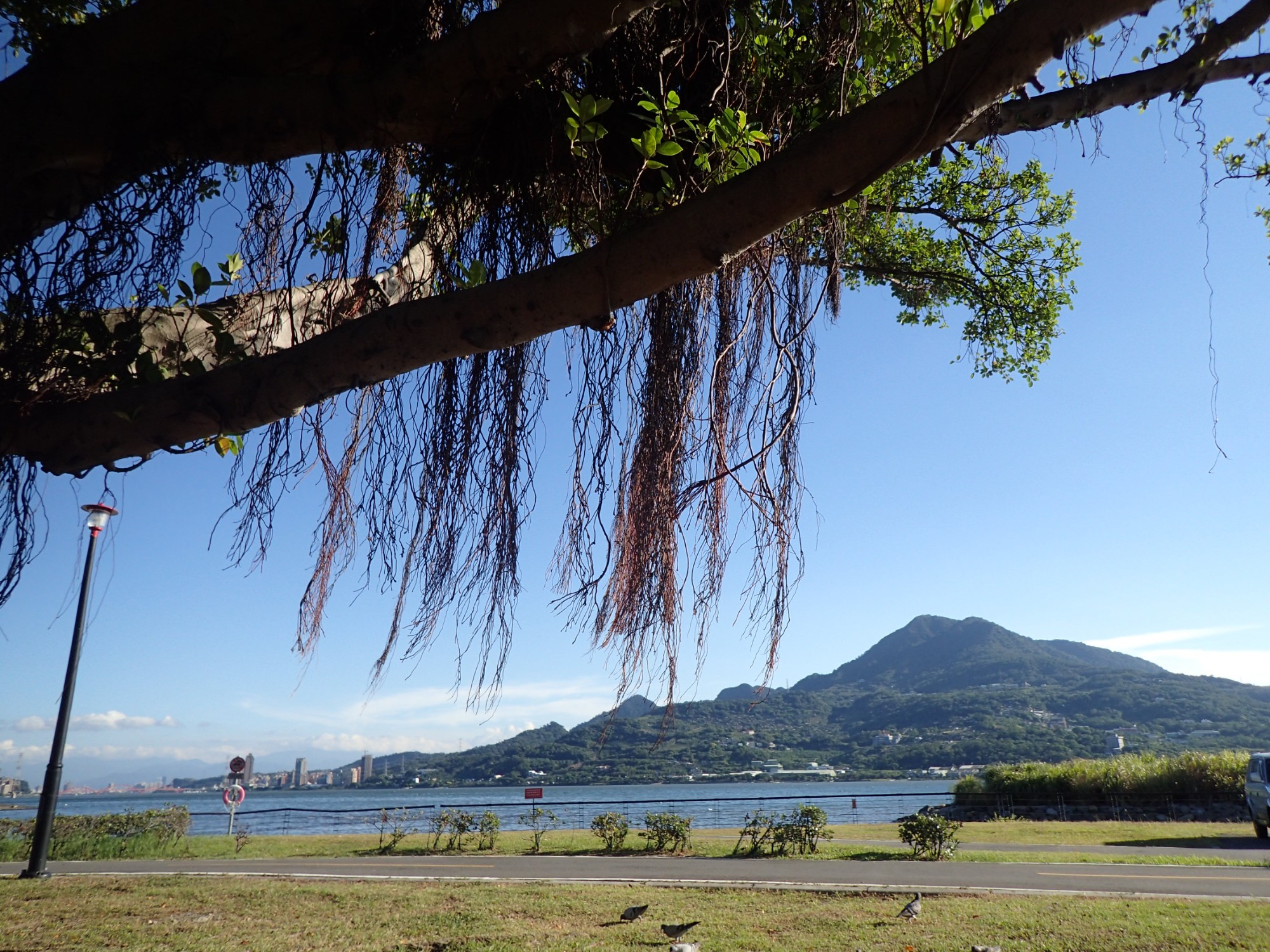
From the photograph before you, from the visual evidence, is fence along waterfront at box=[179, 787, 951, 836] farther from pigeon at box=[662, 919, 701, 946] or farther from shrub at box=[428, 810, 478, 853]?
pigeon at box=[662, 919, 701, 946]

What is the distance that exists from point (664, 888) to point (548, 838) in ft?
29.4

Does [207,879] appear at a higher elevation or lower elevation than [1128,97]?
lower

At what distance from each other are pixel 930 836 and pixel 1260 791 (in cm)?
609

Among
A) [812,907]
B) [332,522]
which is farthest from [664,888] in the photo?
[332,522]

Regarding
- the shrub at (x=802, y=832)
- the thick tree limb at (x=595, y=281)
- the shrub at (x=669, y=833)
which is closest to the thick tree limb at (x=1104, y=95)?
the thick tree limb at (x=595, y=281)

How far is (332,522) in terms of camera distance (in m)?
2.39

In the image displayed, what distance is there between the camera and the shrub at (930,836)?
40.8 feet

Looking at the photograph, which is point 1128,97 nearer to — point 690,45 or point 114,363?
point 690,45

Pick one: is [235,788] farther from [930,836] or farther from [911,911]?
[911,911]

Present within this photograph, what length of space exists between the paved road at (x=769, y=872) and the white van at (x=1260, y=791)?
4.15 meters

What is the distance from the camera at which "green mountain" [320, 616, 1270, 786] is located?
16.4 ft

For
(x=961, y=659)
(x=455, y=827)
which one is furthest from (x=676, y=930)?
(x=961, y=659)

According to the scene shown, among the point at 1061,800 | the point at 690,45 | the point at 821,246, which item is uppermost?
the point at 690,45

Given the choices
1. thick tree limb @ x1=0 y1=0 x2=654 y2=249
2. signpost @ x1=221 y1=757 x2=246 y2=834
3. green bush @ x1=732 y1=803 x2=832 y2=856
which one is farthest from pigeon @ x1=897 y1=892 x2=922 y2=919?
signpost @ x1=221 y1=757 x2=246 y2=834
